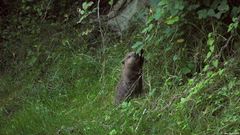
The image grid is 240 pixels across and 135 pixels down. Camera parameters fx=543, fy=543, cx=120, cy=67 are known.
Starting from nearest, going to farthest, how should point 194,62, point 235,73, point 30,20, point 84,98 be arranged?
1. point 235,73
2. point 194,62
3. point 84,98
4. point 30,20

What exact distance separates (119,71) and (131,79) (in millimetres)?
523

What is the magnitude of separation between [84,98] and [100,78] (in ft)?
0.90

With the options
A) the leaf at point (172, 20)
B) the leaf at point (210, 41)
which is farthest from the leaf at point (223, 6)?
the leaf at point (172, 20)

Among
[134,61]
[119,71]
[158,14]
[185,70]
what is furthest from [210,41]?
[119,71]

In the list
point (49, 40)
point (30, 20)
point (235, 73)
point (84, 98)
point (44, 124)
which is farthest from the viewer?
point (30, 20)

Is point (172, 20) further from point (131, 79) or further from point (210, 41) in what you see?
point (131, 79)

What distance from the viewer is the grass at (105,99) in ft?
13.1

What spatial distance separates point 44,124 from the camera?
4887mm

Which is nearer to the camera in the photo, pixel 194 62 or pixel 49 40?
pixel 194 62

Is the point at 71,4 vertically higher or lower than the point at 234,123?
higher

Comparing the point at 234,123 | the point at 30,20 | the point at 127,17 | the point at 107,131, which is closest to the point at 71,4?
the point at 30,20

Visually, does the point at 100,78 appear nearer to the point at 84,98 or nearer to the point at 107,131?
the point at 84,98

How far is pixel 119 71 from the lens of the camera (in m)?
5.34

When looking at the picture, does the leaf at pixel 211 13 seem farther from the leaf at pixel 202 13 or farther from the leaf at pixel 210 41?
the leaf at pixel 210 41
